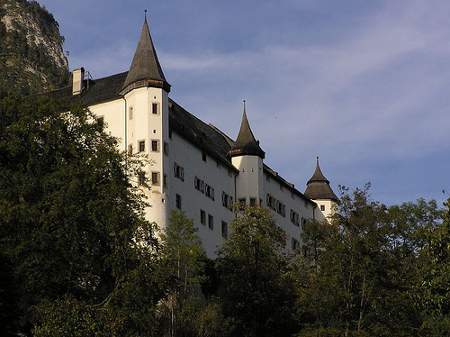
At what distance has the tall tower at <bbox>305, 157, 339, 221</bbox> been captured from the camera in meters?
106

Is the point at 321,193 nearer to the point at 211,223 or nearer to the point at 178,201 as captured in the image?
the point at 211,223

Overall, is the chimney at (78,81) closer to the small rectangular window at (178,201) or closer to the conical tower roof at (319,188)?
the small rectangular window at (178,201)

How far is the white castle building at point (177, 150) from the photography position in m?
74.5

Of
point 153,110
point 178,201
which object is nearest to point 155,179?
point 178,201

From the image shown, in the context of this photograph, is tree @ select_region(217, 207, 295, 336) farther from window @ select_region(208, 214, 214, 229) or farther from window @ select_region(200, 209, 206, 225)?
window @ select_region(208, 214, 214, 229)

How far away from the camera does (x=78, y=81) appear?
3342 inches

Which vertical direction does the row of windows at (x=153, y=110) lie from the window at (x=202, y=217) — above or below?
above

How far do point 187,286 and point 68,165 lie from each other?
1135cm

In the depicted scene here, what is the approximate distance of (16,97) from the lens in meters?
59.4

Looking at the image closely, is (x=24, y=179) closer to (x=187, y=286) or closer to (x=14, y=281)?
(x=14, y=281)

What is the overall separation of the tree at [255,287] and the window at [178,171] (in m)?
14.2

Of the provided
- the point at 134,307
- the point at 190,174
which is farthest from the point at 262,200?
the point at 134,307

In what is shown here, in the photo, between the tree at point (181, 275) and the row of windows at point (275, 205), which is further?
the row of windows at point (275, 205)

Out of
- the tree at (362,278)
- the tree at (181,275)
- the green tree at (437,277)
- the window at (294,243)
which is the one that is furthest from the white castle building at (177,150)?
the green tree at (437,277)
